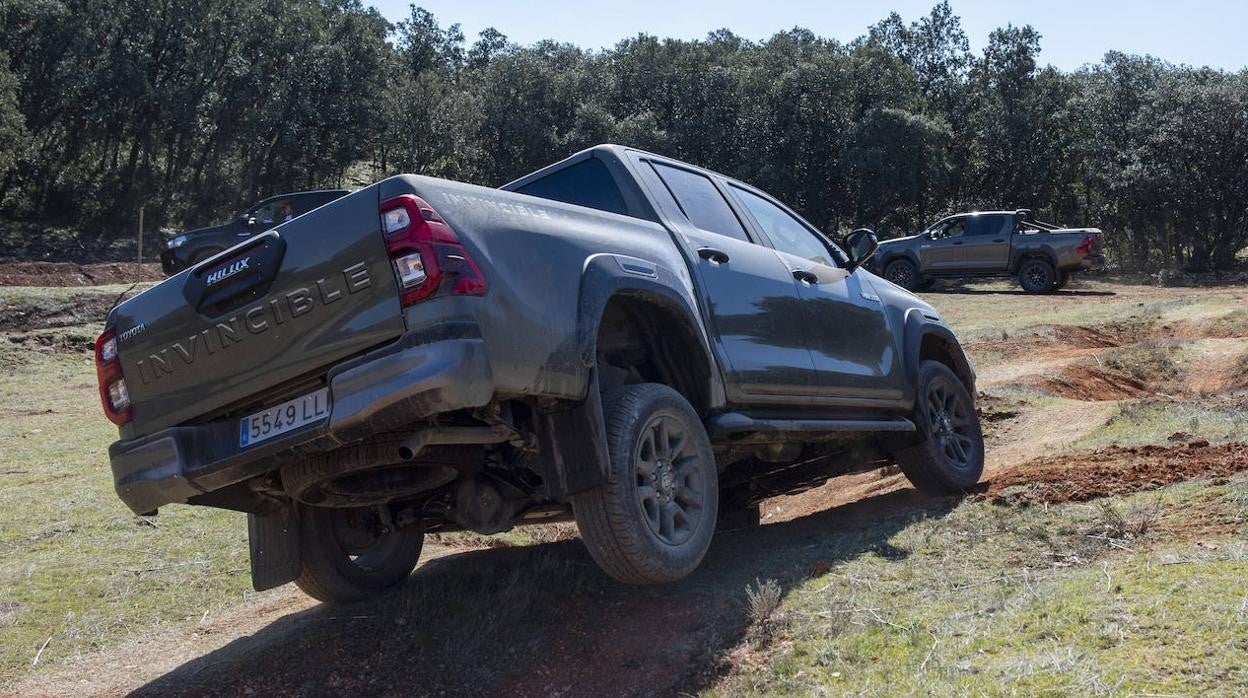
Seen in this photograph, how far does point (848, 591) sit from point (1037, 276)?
21.3 meters

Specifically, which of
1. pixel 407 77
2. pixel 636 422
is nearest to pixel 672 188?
pixel 636 422

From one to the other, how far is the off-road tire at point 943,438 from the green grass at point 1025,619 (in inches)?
60.2

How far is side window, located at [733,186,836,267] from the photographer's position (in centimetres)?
615

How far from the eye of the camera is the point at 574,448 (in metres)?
4.06

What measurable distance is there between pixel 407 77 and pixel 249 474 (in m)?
42.0

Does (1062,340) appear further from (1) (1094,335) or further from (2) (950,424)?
(2) (950,424)

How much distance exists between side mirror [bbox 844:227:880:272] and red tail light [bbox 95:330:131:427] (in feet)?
13.0

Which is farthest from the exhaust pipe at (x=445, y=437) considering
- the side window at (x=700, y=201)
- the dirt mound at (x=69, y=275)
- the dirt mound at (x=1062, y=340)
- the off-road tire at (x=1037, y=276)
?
the off-road tire at (x=1037, y=276)

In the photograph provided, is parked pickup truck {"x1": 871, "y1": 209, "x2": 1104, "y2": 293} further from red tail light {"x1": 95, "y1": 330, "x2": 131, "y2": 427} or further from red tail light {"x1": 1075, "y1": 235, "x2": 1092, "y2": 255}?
red tail light {"x1": 95, "y1": 330, "x2": 131, "y2": 427}

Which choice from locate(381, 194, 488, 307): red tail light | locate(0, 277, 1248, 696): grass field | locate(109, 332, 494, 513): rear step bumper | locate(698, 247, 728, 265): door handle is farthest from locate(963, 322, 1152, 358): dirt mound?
locate(109, 332, 494, 513): rear step bumper

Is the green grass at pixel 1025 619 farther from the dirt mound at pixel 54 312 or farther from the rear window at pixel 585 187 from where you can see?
the dirt mound at pixel 54 312

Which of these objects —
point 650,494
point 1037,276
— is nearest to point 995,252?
point 1037,276

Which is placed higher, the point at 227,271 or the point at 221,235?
the point at 221,235

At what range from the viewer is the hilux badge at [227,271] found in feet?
13.1
